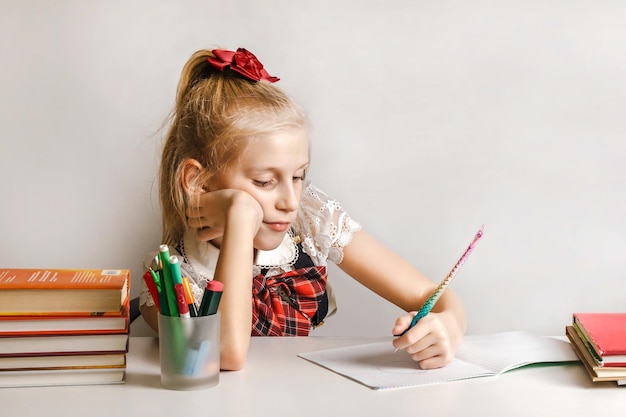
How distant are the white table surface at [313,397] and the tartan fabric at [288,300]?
0.33 m

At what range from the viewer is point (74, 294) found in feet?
3.51

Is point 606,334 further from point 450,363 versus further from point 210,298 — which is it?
point 210,298

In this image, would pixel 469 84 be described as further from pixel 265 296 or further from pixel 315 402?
pixel 315 402

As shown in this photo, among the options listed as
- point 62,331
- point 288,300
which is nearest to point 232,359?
point 62,331

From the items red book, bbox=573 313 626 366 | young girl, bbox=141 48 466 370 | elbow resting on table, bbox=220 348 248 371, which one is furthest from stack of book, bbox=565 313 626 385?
elbow resting on table, bbox=220 348 248 371

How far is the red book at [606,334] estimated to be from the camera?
3.62ft

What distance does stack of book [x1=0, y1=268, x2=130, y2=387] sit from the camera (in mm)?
1065

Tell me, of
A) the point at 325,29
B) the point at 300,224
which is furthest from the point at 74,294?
the point at 325,29

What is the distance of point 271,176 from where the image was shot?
137cm

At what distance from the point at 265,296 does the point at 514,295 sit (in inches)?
24.5

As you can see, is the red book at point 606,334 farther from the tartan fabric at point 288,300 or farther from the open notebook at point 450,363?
the tartan fabric at point 288,300

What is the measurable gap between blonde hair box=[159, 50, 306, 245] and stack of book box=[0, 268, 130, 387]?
0.36 m

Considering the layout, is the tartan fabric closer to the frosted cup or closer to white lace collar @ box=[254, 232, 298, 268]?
white lace collar @ box=[254, 232, 298, 268]

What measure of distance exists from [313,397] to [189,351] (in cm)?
17
